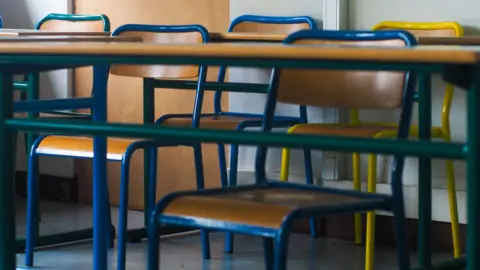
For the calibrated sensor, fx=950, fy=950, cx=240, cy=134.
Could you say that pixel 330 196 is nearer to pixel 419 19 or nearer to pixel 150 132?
pixel 150 132

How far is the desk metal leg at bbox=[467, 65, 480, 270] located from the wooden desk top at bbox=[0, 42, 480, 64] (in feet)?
0.28

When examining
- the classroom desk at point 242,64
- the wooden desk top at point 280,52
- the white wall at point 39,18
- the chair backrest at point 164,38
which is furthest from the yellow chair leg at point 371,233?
the white wall at point 39,18

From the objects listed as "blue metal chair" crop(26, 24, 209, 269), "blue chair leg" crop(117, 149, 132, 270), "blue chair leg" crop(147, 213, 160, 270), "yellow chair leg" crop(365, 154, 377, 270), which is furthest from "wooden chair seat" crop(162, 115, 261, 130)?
"blue chair leg" crop(147, 213, 160, 270)

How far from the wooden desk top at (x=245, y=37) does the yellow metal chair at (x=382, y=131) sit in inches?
13.8

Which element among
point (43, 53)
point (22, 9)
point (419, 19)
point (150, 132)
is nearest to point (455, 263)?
point (419, 19)

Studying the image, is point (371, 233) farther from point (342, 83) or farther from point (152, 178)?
point (152, 178)

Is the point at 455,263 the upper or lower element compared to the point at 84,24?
lower

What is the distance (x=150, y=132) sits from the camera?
1967 mm

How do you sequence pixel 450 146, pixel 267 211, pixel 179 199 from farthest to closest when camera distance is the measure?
pixel 179 199, pixel 267 211, pixel 450 146

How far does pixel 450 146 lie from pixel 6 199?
3.56 ft

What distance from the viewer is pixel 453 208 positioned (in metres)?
3.19

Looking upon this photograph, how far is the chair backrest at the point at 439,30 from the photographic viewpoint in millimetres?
3244

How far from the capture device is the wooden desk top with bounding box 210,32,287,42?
3.35 metres

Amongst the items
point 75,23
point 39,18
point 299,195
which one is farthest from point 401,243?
point 39,18
